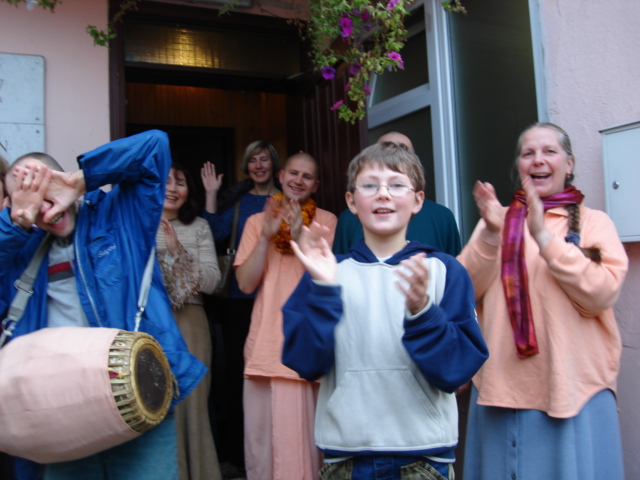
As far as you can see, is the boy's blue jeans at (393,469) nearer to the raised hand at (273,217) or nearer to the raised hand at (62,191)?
the raised hand at (62,191)

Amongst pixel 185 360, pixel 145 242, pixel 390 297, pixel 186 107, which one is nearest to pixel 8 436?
pixel 185 360

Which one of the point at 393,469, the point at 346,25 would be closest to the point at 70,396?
the point at 393,469

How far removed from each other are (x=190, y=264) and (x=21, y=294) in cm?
124

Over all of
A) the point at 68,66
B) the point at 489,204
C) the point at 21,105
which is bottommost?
the point at 489,204

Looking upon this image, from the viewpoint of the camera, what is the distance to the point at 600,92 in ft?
9.09

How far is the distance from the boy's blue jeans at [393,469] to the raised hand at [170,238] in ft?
6.14

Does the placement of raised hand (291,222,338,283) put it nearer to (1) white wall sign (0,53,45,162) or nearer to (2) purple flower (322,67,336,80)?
(2) purple flower (322,67,336,80)

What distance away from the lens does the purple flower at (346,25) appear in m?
3.18

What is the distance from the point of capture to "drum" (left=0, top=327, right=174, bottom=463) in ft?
5.94

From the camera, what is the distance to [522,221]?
2.44 metres

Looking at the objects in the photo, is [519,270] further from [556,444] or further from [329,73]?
[329,73]

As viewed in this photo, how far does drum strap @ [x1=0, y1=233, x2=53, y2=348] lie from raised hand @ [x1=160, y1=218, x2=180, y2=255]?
1099 millimetres

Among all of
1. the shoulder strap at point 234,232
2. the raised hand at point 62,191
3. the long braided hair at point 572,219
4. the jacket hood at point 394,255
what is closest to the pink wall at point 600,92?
the long braided hair at point 572,219

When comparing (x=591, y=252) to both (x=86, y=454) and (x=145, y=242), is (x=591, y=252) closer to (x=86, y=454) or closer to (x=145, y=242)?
(x=145, y=242)
